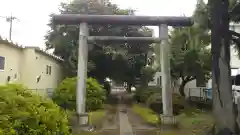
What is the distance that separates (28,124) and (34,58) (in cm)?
1216

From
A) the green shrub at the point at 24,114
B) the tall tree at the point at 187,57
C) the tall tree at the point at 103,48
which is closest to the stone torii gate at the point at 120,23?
the tall tree at the point at 187,57

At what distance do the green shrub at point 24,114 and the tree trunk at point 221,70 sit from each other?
5500 millimetres

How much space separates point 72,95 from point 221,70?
30.0 feet

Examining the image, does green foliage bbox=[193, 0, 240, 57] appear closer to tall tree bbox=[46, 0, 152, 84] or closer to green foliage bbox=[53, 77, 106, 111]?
green foliage bbox=[53, 77, 106, 111]

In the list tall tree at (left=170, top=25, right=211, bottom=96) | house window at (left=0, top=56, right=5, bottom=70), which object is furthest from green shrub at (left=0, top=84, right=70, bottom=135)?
tall tree at (left=170, top=25, right=211, bottom=96)

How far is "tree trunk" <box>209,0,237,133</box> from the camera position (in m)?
8.91

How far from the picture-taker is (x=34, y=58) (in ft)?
53.7

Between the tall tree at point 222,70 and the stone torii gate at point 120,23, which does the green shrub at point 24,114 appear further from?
the stone torii gate at point 120,23

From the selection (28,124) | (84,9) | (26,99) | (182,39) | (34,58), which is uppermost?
(84,9)

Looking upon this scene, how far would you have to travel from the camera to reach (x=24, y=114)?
4.67 meters

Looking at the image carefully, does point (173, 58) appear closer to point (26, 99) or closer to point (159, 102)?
point (159, 102)

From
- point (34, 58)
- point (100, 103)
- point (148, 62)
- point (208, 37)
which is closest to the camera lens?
point (208, 37)

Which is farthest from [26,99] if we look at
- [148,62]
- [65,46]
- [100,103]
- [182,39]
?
[148,62]

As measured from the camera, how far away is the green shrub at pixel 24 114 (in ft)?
14.8
